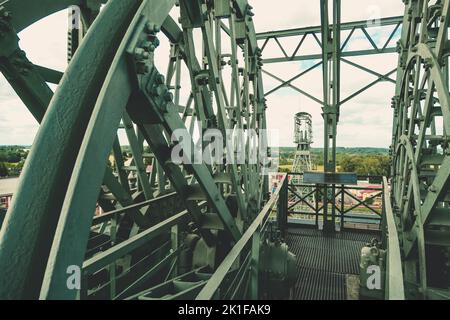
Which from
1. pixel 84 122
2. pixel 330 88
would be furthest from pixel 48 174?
pixel 330 88

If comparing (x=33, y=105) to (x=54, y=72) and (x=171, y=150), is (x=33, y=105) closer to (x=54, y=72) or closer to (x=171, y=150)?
(x=54, y=72)

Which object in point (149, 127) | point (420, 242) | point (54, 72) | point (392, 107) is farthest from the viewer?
point (392, 107)

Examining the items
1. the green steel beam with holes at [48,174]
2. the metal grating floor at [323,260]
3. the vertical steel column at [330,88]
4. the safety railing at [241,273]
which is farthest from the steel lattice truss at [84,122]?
the vertical steel column at [330,88]

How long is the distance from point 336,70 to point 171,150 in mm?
6381

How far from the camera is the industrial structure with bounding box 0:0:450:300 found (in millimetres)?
1365

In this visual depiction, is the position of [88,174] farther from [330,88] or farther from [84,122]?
[330,88]

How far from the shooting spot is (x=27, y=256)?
4.15 feet

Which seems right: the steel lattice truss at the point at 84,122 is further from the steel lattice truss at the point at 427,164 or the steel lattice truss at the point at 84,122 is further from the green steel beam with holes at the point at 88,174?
the steel lattice truss at the point at 427,164

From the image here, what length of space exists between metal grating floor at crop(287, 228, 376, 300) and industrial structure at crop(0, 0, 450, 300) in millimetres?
41

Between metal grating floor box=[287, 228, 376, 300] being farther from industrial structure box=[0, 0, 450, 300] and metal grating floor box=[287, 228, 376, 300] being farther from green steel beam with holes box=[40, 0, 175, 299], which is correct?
green steel beam with holes box=[40, 0, 175, 299]

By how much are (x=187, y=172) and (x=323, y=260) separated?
4312 mm

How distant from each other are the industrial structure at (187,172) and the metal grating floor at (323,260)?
1.6 inches

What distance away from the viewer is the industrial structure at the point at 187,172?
1365 millimetres

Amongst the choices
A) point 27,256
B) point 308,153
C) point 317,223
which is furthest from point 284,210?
point 308,153
